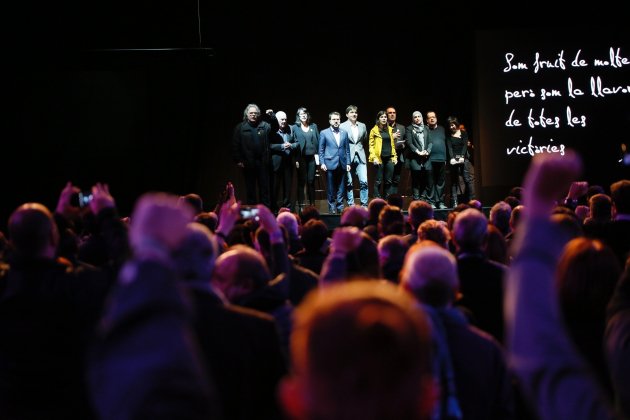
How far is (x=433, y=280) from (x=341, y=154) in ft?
34.4

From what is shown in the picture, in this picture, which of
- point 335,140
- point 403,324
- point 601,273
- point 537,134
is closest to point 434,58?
point 537,134

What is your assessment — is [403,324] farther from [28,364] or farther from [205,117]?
[205,117]

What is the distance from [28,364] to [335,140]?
1035 centimetres

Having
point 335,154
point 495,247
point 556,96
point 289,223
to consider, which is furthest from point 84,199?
point 556,96

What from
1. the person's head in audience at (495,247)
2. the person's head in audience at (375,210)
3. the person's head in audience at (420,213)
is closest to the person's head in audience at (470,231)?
the person's head in audience at (495,247)

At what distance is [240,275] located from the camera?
2.88 m

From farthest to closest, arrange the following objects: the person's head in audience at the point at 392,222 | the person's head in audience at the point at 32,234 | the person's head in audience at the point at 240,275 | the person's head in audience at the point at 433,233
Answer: the person's head in audience at the point at 392,222 → the person's head in audience at the point at 433,233 → the person's head in audience at the point at 32,234 → the person's head in audience at the point at 240,275

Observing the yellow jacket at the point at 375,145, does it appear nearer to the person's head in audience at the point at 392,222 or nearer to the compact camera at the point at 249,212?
the person's head in audience at the point at 392,222

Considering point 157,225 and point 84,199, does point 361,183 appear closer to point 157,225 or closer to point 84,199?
point 84,199

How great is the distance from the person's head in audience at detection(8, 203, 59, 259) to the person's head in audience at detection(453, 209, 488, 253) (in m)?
1.84

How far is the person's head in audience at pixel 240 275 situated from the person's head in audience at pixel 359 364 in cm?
175

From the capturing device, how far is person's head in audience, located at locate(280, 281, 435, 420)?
3.52 ft

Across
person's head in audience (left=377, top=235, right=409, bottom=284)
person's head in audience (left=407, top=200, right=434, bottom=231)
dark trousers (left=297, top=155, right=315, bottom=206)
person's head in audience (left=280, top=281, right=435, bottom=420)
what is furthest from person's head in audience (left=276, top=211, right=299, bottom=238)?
dark trousers (left=297, top=155, right=315, bottom=206)

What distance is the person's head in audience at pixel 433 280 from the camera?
2594mm
